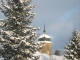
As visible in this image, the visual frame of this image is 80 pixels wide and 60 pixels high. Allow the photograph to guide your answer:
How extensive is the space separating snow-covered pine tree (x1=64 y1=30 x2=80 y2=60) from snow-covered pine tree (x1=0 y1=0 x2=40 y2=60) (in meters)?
9.65

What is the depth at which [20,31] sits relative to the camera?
62.6 feet

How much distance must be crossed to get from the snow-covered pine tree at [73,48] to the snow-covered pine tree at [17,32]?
965 cm

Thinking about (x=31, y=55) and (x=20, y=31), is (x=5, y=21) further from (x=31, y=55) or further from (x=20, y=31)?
(x=31, y=55)

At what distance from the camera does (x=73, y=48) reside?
29.1m

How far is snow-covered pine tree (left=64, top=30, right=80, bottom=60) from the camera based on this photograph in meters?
28.6

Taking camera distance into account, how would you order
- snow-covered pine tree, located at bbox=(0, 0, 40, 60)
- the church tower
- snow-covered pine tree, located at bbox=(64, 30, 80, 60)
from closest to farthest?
snow-covered pine tree, located at bbox=(0, 0, 40, 60) < snow-covered pine tree, located at bbox=(64, 30, 80, 60) < the church tower

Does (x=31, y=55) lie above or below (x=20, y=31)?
below

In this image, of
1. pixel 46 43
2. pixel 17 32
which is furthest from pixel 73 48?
pixel 46 43

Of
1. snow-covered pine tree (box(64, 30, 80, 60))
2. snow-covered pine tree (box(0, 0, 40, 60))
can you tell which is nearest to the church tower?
snow-covered pine tree (box(64, 30, 80, 60))

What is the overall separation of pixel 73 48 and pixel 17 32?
11.8 metres

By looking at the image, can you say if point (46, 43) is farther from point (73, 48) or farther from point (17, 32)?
point (17, 32)

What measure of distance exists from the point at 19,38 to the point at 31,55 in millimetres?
1744

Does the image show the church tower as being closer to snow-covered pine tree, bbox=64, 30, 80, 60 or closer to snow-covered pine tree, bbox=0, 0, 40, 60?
snow-covered pine tree, bbox=64, 30, 80, 60

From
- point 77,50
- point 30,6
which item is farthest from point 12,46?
point 77,50
